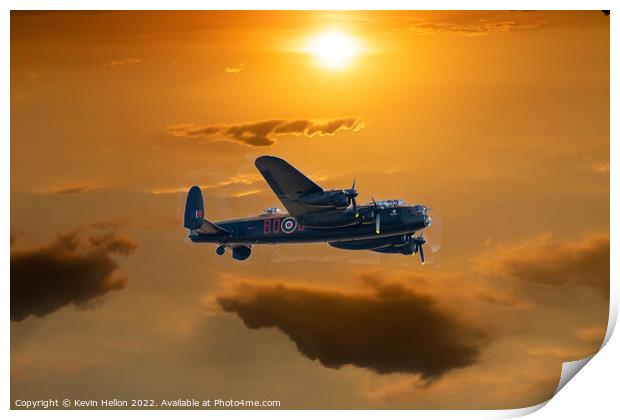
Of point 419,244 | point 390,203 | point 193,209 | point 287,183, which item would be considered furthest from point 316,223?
point 193,209

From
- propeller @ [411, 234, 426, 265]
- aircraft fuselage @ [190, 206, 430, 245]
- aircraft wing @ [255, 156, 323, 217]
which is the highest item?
aircraft wing @ [255, 156, 323, 217]

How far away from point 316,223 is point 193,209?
5.04 ft

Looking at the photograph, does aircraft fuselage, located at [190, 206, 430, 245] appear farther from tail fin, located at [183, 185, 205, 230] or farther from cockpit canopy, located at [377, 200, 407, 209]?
tail fin, located at [183, 185, 205, 230]

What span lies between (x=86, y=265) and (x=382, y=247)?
12.1ft

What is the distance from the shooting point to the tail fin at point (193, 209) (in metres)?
21.4

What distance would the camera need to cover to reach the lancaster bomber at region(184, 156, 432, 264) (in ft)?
70.0

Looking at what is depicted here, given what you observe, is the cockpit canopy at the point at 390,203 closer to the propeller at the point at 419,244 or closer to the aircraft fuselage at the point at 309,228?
the aircraft fuselage at the point at 309,228

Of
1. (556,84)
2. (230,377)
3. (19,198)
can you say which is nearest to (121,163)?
(19,198)

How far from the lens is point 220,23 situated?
2108 cm

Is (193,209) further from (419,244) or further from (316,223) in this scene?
(419,244)

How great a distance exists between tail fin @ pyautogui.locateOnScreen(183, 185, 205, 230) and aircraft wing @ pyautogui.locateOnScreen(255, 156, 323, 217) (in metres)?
0.90

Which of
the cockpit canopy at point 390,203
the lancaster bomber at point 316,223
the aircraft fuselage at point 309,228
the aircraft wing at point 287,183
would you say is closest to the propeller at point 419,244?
the lancaster bomber at point 316,223

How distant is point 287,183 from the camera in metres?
21.2

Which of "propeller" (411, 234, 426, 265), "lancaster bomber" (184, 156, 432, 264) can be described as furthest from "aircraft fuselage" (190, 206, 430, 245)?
"propeller" (411, 234, 426, 265)
